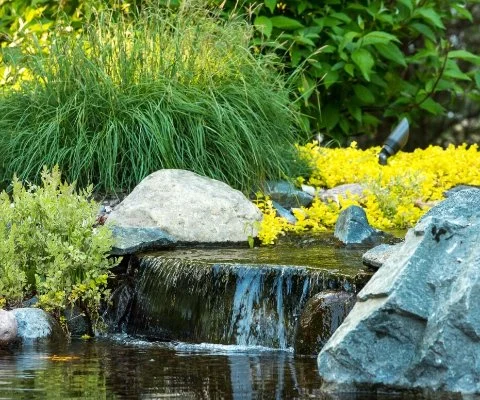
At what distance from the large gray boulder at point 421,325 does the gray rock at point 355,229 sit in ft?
8.44

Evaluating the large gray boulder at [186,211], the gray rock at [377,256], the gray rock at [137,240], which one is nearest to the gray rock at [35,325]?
the gray rock at [137,240]

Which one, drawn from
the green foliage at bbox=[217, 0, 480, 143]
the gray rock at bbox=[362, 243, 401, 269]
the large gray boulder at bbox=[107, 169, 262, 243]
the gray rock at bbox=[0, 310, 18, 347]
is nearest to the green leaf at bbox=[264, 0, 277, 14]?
the green foliage at bbox=[217, 0, 480, 143]

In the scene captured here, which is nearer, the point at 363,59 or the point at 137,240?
the point at 137,240

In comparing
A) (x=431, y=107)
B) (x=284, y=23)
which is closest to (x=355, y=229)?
(x=284, y=23)

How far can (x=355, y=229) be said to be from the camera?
25.5 feet

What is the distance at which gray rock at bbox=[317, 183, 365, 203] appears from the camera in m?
8.95

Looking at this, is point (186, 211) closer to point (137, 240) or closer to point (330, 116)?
point (137, 240)

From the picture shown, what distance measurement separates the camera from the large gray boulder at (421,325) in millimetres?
4777

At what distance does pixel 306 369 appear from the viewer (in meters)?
5.49

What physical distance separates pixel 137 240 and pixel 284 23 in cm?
396

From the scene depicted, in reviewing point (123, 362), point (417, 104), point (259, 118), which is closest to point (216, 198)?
point (259, 118)

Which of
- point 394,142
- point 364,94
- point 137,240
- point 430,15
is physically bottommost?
point 137,240

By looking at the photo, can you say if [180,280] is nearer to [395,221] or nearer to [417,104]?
[395,221]

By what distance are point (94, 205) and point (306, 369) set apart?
206cm
